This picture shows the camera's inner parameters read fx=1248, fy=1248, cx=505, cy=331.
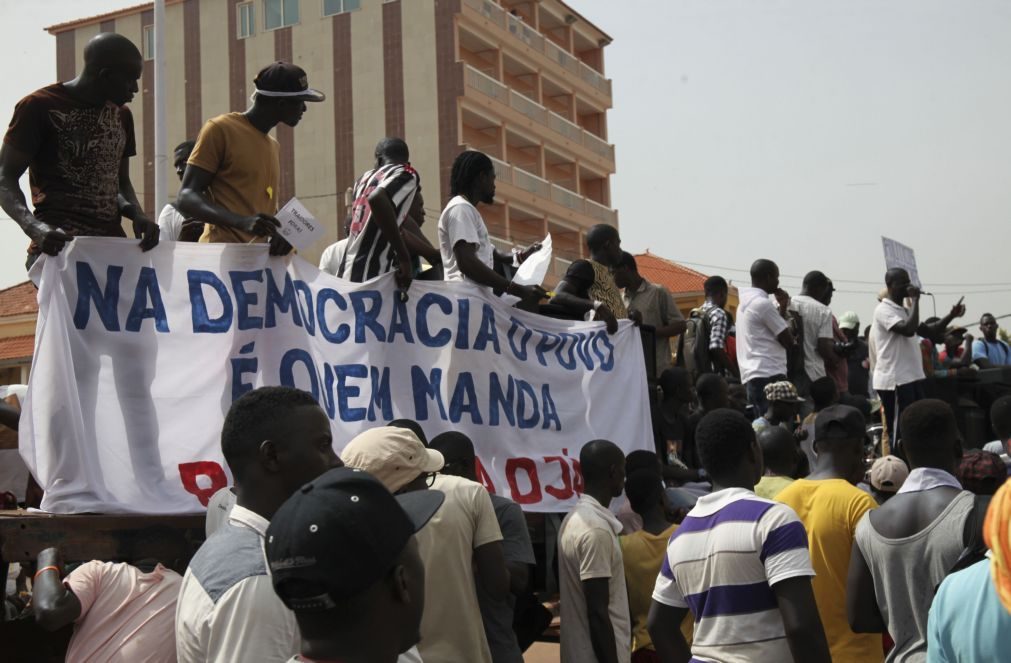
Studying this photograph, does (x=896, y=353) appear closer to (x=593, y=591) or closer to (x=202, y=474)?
(x=593, y=591)

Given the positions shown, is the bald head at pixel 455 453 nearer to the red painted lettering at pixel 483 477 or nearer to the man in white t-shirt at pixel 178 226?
the red painted lettering at pixel 483 477

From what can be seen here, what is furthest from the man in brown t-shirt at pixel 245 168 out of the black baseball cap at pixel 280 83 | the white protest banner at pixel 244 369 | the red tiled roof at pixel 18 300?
the red tiled roof at pixel 18 300

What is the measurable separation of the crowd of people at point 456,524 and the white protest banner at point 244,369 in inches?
8.2

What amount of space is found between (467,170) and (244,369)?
203cm

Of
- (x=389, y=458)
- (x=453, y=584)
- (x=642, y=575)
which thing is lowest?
(x=642, y=575)

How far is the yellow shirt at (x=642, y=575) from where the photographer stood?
5938 millimetres

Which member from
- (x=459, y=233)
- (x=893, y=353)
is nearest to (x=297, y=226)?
(x=459, y=233)

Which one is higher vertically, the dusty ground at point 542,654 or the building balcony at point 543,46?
the building balcony at point 543,46

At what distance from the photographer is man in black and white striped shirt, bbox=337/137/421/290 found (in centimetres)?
645

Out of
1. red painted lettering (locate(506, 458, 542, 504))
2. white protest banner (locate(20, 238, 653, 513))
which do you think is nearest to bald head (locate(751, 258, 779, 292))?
white protest banner (locate(20, 238, 653, 513))

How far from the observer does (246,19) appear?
46438mm

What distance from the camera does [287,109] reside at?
6176mm

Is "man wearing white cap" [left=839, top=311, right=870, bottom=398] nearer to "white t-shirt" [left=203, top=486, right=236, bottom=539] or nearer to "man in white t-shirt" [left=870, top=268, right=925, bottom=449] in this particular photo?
"man in white t-shirt" [left=870, top=268, right=925, bottom=449]

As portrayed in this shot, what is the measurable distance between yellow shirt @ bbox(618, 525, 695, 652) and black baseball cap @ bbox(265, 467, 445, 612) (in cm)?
373
